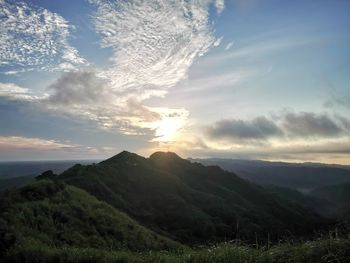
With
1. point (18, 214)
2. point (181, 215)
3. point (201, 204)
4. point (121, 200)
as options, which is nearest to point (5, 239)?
point (18, 214)

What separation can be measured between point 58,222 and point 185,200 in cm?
7967

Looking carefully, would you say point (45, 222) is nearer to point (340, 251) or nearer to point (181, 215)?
point (340, 251)

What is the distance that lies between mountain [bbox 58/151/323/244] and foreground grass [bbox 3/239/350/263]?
5105 cm

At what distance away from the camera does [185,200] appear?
331 ft

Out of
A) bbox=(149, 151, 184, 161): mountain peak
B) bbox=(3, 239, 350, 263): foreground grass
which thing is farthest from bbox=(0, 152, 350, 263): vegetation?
bbox=(149, 151, 184, 161): mountain peak

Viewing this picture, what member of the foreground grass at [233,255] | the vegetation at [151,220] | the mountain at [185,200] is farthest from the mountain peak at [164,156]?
the foreground grass at [233,255]

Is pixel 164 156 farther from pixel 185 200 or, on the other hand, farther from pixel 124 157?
pixel 185 200

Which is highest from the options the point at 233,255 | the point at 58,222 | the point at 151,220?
the point at 233,255

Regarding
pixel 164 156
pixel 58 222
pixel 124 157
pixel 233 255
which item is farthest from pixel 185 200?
pixel 233 255

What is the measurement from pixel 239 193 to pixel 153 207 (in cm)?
5091

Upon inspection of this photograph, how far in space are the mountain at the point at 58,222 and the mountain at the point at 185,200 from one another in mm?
34107

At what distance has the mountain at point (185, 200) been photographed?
77000 millimetres

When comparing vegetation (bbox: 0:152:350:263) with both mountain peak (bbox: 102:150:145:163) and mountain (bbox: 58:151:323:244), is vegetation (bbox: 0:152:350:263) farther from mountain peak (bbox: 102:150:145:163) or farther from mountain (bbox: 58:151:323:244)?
mountain peak (bbox: 102:150:145:163)

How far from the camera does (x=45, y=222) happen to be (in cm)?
2103
